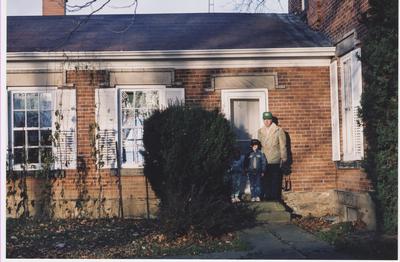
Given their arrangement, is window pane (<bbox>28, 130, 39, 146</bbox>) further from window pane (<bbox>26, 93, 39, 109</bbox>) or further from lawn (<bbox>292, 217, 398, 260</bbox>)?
lawn (<bbox>292, 217, 398, 260</bbox>)

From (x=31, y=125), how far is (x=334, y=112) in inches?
238

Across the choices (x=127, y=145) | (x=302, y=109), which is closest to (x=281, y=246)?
(x=302, y=109)

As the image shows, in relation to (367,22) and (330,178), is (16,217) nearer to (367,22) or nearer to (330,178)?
(330,178)

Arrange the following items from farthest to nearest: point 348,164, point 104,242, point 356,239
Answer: point 348,164 → point 104,242 → point 356,239

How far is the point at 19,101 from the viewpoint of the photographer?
43.9 ft

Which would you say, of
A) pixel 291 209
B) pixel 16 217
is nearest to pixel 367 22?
pixel 291 209

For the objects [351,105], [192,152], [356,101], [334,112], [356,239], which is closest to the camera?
[356,239]

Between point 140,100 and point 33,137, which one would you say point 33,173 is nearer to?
point 33,137

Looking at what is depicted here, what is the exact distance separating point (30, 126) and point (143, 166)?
262 centimetres

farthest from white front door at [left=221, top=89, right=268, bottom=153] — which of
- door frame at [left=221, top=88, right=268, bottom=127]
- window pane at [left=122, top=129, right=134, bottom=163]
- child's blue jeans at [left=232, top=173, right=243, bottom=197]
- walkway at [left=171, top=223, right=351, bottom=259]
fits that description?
walkway at [left=171, top=223, right=351, bottom=259]

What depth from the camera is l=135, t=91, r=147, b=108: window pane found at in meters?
13.4

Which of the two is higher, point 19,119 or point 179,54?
point 179,54

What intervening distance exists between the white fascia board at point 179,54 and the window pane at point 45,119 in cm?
109

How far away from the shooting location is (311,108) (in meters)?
13.3
